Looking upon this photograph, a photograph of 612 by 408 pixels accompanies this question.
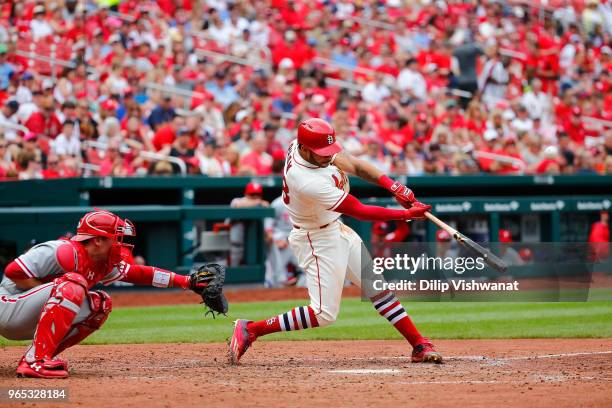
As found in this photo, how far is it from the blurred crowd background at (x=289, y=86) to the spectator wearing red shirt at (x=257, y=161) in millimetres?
21

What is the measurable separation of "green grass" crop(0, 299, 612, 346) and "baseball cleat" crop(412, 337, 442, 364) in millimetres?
1897

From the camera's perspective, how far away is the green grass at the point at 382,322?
29.8 feet

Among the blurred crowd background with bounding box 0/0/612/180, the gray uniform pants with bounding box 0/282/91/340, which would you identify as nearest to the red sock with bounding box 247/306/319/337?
the gray uniform pants with bounding box 0/282/91/340

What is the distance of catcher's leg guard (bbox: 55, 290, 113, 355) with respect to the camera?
6391 mm

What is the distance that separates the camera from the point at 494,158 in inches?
661

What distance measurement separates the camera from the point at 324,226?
22.7ft

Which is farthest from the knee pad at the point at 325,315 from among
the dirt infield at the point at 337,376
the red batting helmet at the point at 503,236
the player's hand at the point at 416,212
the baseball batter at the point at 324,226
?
the red batting helmet at the point at 503,236

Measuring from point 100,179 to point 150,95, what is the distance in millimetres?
2782

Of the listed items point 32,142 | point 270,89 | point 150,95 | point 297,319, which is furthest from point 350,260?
point 270,89

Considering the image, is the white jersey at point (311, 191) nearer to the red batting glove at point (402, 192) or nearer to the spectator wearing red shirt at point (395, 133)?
the red batting glove at point (402, 192)

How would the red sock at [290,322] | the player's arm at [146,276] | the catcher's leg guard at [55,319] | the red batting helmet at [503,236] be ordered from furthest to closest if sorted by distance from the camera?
the red batting helmet at [503,236], the red sock at [290,322], the player's arm at [146,276], the catcher's leg guard at [55,319]

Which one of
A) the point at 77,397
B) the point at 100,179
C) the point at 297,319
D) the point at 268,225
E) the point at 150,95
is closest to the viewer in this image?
the point at 77,397

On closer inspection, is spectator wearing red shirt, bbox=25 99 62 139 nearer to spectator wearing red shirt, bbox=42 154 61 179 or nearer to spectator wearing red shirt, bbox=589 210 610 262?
spectator wearing red shirt, bbox=42 154 61 179

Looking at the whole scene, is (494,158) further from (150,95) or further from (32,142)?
(32,142)
